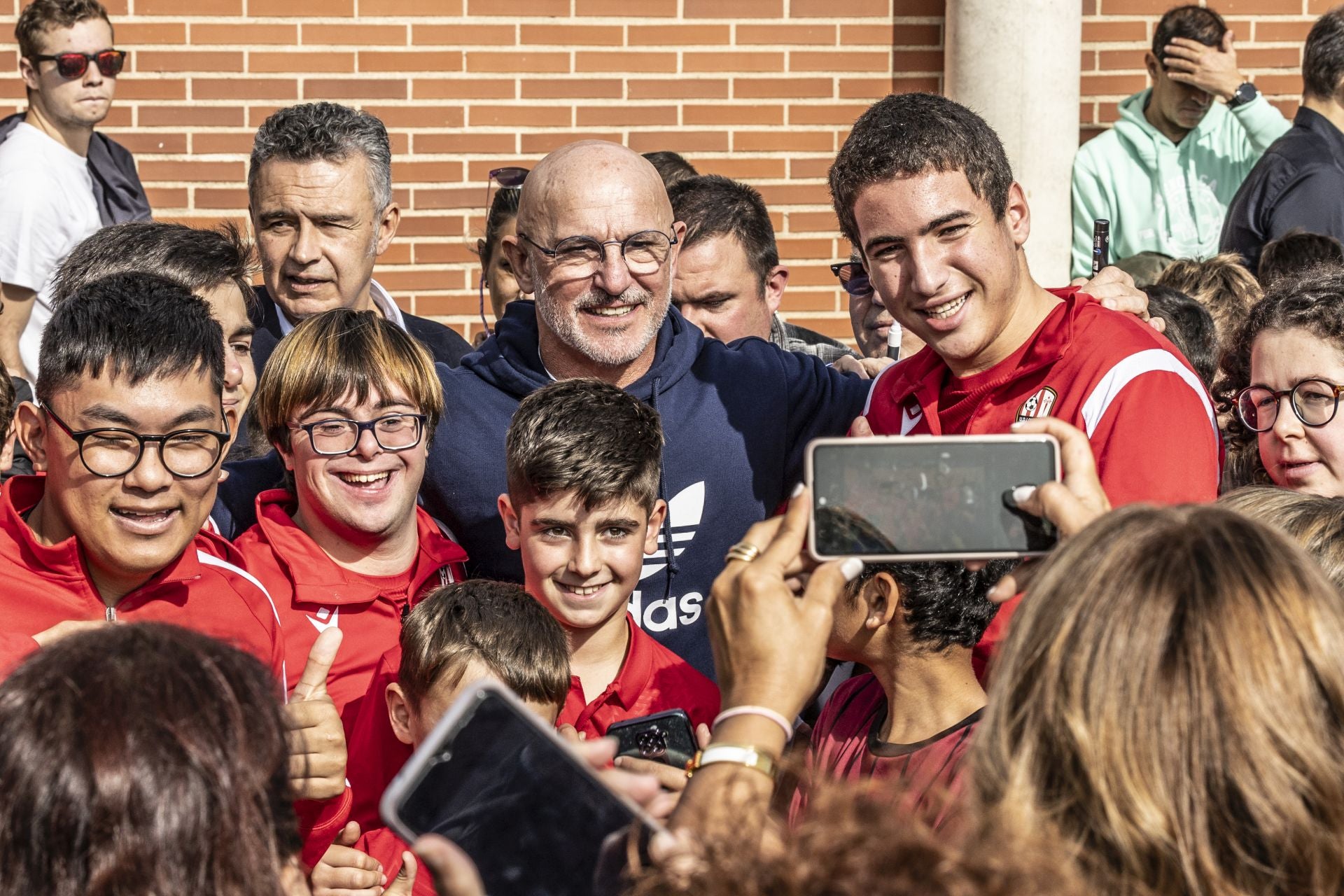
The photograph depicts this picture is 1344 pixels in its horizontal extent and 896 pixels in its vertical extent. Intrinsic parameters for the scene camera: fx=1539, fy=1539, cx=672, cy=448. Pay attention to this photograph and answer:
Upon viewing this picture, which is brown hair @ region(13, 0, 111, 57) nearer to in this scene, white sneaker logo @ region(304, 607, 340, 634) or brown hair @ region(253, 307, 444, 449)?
brown hair @ region(253, 307, 444, 449)

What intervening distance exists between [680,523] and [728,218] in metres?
1.66

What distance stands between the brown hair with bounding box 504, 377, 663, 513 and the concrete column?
11.6 ft

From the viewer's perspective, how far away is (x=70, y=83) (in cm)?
580

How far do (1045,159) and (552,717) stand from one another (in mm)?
4329

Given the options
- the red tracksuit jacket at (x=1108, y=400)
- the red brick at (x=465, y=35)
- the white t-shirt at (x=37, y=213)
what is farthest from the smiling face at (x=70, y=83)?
the red tracksuit jacket at (x=1108, y=400)

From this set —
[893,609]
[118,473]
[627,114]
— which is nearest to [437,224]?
[627,114]

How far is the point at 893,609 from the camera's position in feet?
9.34

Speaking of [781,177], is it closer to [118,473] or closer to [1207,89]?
[1207,89]

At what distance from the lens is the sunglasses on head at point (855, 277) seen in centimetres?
499

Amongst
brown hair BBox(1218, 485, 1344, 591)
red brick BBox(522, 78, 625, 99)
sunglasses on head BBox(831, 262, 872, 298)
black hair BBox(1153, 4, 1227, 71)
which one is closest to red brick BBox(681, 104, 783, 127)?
red brick BBox(522, 78, 625, 99)

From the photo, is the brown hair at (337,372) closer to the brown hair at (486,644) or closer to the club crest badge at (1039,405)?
the brown hair at (486,644)

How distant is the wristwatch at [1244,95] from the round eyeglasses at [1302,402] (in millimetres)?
3434

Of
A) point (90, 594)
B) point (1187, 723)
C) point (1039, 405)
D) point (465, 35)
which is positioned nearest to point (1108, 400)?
point (1039, 405)

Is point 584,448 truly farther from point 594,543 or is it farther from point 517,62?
point 517,62
